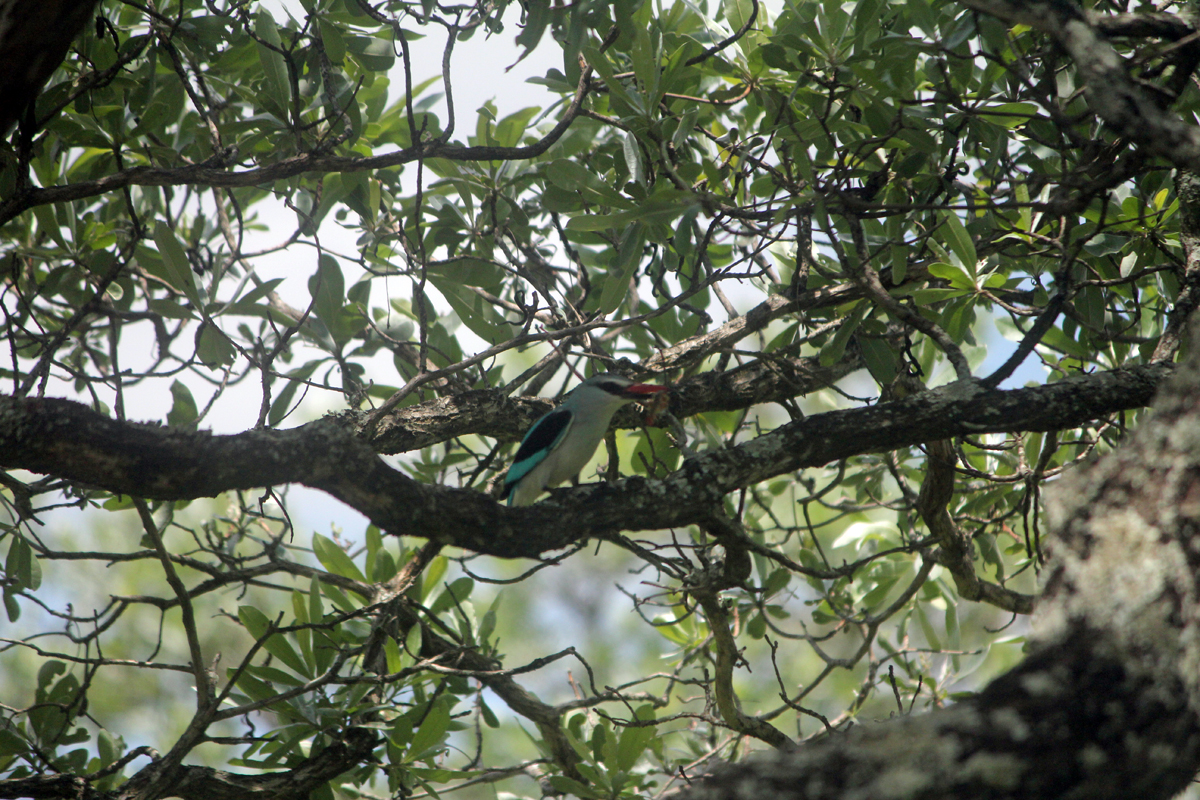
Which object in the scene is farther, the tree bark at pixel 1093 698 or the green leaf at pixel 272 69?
the green leaf at pixel 272 69

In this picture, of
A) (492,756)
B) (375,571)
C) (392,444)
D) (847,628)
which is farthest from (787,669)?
(392,444)

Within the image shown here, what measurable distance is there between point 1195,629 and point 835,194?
1626 mm

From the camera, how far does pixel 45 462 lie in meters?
1.91

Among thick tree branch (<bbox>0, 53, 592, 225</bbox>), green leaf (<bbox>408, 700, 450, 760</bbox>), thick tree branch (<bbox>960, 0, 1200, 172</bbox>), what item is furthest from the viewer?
green leaf (<bbox>408, 700, 450, 760</bbox>)

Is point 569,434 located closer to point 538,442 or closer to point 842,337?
point 538,442

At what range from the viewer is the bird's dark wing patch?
338 centimetres

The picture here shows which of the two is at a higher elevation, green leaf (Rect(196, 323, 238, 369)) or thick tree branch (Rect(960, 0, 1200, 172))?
green leaf (Rect(196, 323, 238, 369))

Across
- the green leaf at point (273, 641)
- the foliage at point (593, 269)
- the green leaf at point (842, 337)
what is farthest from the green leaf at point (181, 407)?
the green leaf at point (842, 337)

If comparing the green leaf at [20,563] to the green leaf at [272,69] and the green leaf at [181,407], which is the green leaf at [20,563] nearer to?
the green leaf at [181,407]

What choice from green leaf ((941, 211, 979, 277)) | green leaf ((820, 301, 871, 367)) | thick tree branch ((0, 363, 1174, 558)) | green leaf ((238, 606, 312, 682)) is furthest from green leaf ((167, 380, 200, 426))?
green leaf ((941, 211, 979, 277))

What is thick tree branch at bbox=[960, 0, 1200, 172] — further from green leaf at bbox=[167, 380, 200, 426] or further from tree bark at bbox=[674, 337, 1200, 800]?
green leaf at bbox=[167, 380, 200, 426]

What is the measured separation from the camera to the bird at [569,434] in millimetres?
3361

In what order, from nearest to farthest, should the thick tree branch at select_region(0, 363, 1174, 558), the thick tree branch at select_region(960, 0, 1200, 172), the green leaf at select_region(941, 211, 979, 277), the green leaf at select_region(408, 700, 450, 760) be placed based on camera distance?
the thick tree branch at select_region(960, 0, 1200, 172) < the thick tree branch at select_region(0, 363, 1174, 558) < the green leaf at select_region(941, 211, 979, 277) < the green leaf at select_region(408, 700, 450, 760)

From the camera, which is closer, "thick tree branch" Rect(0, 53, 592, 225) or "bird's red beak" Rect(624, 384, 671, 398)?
"thick tree branch" Rect(0, 53, 592, 225)
